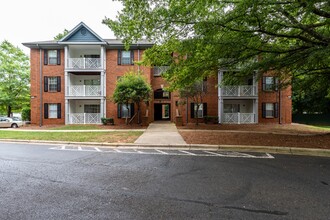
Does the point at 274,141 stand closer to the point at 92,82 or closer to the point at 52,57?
the point at 92,82

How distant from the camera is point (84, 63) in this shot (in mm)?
20797

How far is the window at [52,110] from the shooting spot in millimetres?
21531

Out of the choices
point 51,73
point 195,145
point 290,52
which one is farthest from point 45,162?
point 51,73

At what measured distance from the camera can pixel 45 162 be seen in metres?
6.49

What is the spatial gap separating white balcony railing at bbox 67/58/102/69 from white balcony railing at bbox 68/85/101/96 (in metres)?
2.09

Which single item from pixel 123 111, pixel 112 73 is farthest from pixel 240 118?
pixel 112 73

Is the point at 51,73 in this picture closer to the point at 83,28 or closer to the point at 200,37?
the point at 83,28

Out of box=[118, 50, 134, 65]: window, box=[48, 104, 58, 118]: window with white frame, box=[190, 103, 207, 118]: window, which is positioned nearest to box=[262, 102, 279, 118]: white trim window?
box=[190, 103, 207, 118]: window

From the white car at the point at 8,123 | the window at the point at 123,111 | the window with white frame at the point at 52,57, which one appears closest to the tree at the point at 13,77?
the white car at the point at 8,123

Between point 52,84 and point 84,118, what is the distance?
17.3ft

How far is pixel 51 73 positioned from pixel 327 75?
2477cm

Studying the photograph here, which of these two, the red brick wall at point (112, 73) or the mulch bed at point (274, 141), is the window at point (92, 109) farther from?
the mulch bed at point (274, 141)

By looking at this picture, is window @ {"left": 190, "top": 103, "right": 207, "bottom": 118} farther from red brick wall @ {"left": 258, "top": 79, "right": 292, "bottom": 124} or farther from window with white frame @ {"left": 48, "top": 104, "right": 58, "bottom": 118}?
window with white frame @ {"left": 48, "top": 104, "right": 58, "bottom": 118}

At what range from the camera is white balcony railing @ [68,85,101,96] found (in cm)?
2103
